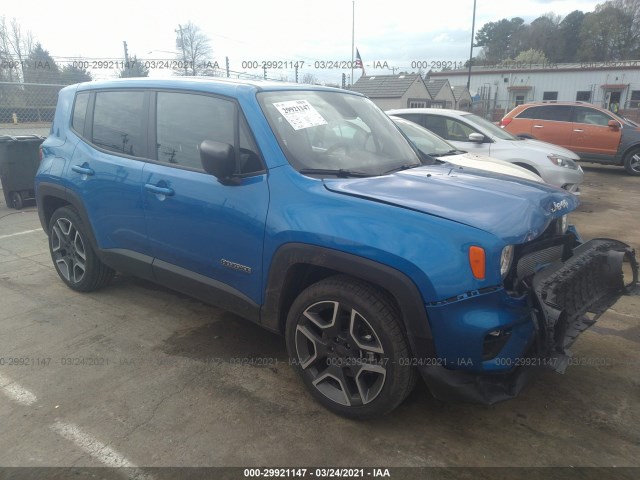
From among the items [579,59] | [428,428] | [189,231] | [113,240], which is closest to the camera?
[428,428]

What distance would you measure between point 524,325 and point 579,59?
244 ft

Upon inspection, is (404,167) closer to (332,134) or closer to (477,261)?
(332,134)

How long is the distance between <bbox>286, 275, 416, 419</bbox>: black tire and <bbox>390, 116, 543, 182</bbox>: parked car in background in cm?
297

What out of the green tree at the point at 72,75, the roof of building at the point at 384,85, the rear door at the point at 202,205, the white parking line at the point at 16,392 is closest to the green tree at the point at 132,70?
the green tree at the point at 72,75

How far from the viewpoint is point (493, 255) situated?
85.0 inches

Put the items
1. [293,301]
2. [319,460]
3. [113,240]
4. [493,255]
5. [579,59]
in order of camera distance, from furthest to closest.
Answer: [579,59]
[113,240]
[293,301]
[319,460]
[493,255]

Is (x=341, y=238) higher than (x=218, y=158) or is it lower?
lower

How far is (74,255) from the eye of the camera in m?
4.30

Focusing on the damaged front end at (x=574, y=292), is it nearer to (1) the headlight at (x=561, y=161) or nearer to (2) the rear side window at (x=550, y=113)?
(1) the headlight at (x=561, y=161)

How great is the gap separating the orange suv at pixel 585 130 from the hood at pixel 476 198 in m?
10.3

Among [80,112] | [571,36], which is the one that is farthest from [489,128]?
[571,36]

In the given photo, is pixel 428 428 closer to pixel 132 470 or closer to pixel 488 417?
pixel 488 417

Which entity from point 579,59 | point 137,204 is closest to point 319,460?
point 137,204

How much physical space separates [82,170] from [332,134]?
2.14 meters
